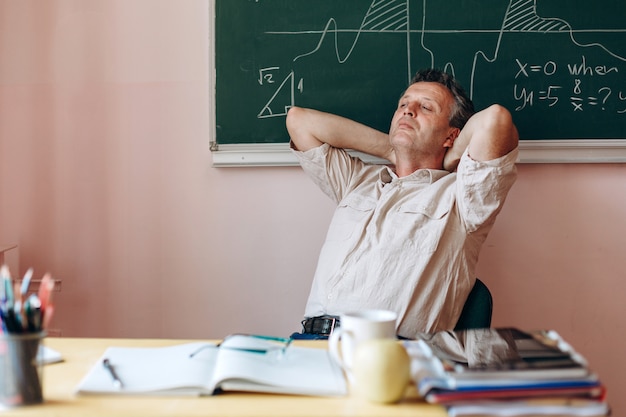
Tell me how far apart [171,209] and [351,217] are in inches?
30.7

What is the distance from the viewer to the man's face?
2182 millimetres

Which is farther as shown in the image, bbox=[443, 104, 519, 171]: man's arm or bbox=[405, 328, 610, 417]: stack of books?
bbox=[443, 104, 519, 171]: man's arm

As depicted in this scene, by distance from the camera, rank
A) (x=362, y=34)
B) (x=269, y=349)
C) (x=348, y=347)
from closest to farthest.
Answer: (x=348, y=347), (x=269, y=349), (x=362, y=34)


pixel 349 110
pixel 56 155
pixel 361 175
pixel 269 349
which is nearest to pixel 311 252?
pixel 361 175

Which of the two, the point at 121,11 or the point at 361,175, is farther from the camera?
the point at 121,11

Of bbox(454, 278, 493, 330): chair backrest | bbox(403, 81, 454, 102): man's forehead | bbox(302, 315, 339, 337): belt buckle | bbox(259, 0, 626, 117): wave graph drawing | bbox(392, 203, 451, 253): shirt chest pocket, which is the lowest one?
bbox(302, 315, 339, 337): belt buckle

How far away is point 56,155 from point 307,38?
1102mm

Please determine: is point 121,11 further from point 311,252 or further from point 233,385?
point 233,385

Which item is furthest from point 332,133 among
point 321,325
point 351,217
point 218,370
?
point 218,370

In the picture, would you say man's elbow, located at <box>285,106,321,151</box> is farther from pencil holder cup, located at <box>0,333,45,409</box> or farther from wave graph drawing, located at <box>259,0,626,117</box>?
pencil holder cup, located at <box>0,333,45,409</box>

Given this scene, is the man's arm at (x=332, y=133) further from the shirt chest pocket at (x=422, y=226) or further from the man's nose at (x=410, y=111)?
the shirt chest pocket at (x=422, y=226)

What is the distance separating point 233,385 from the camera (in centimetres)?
107

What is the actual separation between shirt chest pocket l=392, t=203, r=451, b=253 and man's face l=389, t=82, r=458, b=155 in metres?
0.25

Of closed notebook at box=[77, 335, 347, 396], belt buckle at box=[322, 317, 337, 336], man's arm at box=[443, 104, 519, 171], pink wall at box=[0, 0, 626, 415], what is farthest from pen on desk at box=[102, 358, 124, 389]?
pink wall at box=[0, 0, 626, 415]
